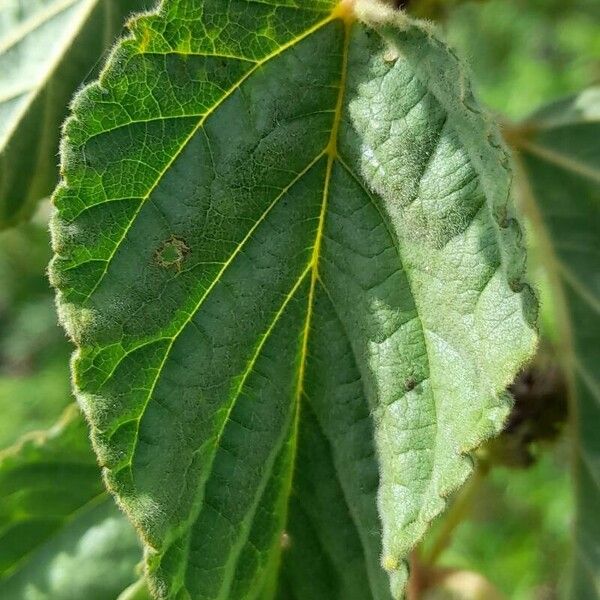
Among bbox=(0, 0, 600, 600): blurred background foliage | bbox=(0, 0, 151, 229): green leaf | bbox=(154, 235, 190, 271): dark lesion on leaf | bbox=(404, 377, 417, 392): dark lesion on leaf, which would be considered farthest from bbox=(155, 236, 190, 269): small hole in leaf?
bbox=(0, 0, 600, 600): blurred background foliage

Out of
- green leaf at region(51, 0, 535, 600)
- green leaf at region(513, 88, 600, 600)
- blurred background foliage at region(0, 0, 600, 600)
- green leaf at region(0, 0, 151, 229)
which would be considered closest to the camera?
green leaf at region(51, 0, 535, 600)

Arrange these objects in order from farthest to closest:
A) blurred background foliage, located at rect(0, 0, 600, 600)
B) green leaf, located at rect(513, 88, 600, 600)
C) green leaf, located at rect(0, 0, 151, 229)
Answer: blurred background foliage, located at rect(0, 0, 600, 600)
green leaf, located at rect(513, 88, 600, 600)
green leaf, located at rect(0, 0, 151, 229)

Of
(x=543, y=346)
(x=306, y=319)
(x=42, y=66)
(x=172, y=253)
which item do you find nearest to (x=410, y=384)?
(x=306, y=319)

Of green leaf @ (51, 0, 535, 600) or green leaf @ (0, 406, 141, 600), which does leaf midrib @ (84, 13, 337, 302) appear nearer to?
green leaf @ (51, 0, 535, 600)

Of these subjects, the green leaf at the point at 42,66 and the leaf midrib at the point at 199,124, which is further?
the green leaf at the point at 42,66

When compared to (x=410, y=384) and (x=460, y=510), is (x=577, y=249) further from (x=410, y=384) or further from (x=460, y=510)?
(x=410, y=384)

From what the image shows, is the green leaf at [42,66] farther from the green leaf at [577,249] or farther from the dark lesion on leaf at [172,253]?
the green leaf at [577,249]

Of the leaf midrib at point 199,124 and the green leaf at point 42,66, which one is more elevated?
the green leaf at point 42,66

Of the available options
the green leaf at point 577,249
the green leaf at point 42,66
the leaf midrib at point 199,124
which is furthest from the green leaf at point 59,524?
the green leaf at point 577,249
